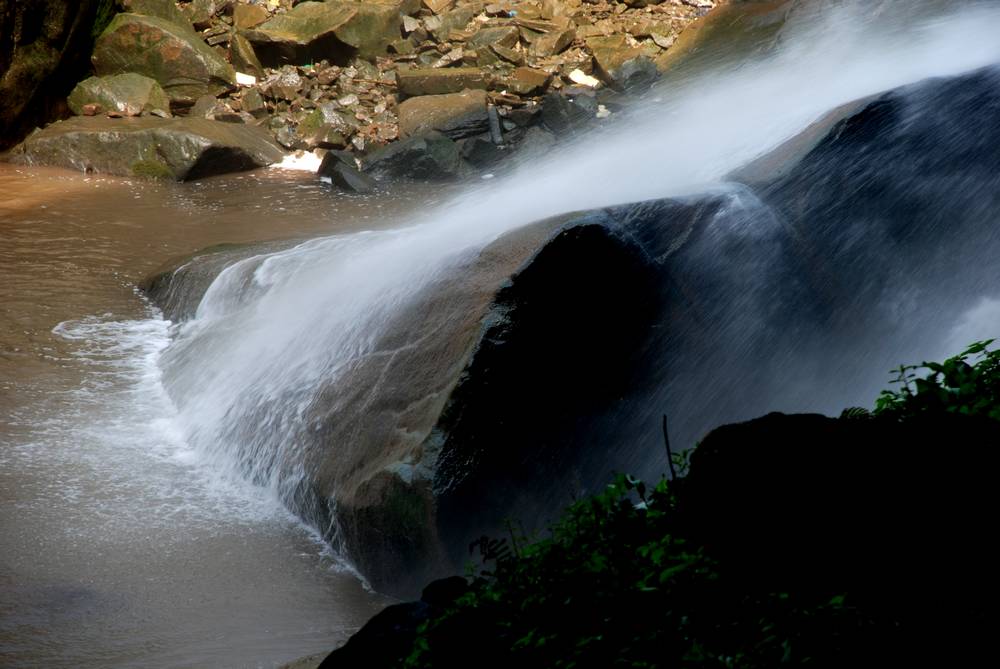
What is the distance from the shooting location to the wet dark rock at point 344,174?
45.1 ft

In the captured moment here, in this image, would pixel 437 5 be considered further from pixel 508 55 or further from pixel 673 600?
pixel 673 600

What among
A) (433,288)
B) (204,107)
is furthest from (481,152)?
(433,288)

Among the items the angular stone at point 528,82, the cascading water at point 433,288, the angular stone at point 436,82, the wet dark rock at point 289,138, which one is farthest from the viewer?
the angular stone at point 528,82

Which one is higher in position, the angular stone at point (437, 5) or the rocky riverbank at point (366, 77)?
the angular stone at point (437, 5)

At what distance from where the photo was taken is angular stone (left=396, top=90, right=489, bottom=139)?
1518 centimetres

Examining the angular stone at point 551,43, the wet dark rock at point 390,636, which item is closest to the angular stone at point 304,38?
the angular stone at point 551,43

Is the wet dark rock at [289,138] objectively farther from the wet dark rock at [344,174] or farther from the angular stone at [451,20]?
the angular stone at [451,20]

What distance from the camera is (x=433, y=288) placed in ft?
20.0

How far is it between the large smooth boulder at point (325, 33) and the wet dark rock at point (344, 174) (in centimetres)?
424

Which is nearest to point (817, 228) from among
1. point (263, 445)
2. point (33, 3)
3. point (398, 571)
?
point (398, 571)

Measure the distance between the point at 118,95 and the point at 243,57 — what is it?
272cm

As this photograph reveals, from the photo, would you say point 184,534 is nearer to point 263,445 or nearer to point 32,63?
point 263,445

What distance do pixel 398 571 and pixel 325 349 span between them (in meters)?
2.12

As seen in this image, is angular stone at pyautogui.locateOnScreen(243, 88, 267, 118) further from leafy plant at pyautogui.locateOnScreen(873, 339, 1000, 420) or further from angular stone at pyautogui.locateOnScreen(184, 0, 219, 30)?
leafy plant at pyautogui.locateOnScreen(873, 339, 1000, 420)
